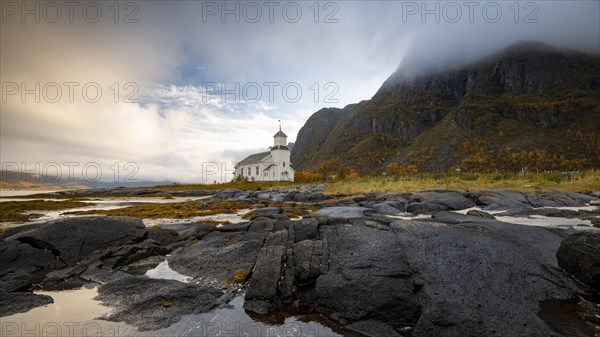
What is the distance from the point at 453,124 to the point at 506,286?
12358 centimetres

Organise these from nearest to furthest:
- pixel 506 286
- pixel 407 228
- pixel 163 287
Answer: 1. pixel 506 286
2. pixel 163 287
3. pixel 407 228

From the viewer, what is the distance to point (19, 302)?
668 centimetres

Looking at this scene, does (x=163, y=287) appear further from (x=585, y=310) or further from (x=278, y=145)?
(x=278, y=145)

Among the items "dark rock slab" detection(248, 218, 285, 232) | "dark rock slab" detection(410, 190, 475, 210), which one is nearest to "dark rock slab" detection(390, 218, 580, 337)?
"dark rock slab" detection(248, 218, 285, 232)

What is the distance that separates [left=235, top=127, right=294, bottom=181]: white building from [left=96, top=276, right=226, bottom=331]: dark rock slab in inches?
2805

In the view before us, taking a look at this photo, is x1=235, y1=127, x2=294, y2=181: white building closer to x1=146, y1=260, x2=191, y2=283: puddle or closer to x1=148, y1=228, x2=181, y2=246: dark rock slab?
x1=148, y1=228, x2=181, y2=246: dark rock slab

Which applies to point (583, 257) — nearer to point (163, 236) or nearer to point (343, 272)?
point (343, 272)

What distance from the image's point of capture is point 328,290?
6.75 m

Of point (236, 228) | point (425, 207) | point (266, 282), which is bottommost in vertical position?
point (266, 282)

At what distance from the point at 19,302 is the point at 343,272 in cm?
732

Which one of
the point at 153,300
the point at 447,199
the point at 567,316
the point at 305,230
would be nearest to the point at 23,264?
the point at 153,300

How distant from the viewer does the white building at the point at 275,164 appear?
79125 millimetres

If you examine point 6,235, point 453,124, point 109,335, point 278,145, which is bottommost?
point 109,335

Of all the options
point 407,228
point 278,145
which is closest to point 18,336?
point 407,228
